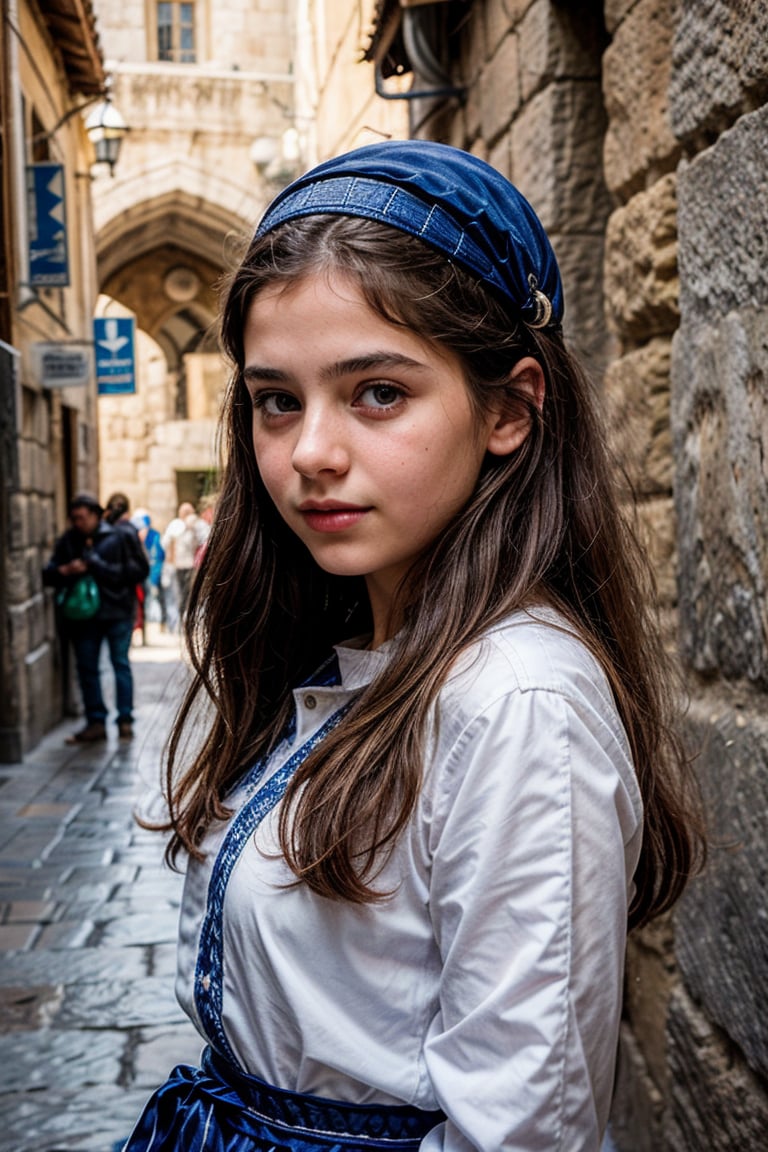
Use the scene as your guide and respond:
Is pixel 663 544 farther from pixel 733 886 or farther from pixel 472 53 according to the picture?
pixel 472 53

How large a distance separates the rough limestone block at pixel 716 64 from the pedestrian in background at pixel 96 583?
711cm

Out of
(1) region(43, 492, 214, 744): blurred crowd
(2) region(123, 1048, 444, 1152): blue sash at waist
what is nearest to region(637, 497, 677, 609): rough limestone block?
(2) region(123, 1048, 444, 1152): blue sash at waist

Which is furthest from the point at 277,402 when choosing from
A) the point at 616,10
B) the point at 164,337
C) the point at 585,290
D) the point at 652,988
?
the point at 164,337

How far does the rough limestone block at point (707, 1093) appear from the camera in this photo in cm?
194

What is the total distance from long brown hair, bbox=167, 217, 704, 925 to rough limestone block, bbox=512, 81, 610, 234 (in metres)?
2.36

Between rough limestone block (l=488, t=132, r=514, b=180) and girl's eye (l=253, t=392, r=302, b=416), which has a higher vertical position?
rough limestone block (l=488, t=132, r=514, b=180)

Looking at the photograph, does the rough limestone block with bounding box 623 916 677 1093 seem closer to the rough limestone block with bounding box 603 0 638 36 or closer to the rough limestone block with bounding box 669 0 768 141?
the rough limestone block with bounding box 669 0 768 141

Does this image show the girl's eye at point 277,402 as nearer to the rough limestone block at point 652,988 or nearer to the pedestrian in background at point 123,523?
the rough limestone block at point 652,988

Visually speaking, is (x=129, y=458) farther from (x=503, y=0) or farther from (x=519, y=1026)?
(x=519, y=1026)

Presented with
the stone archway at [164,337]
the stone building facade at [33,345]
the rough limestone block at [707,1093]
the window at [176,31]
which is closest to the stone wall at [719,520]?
the rough limestone block at [707,1093]

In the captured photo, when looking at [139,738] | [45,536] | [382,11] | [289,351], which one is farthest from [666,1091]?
[45,536]

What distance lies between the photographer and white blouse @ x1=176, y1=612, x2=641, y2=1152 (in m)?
1.00

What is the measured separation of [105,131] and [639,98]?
32.0ft

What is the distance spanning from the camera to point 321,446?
1172mm
